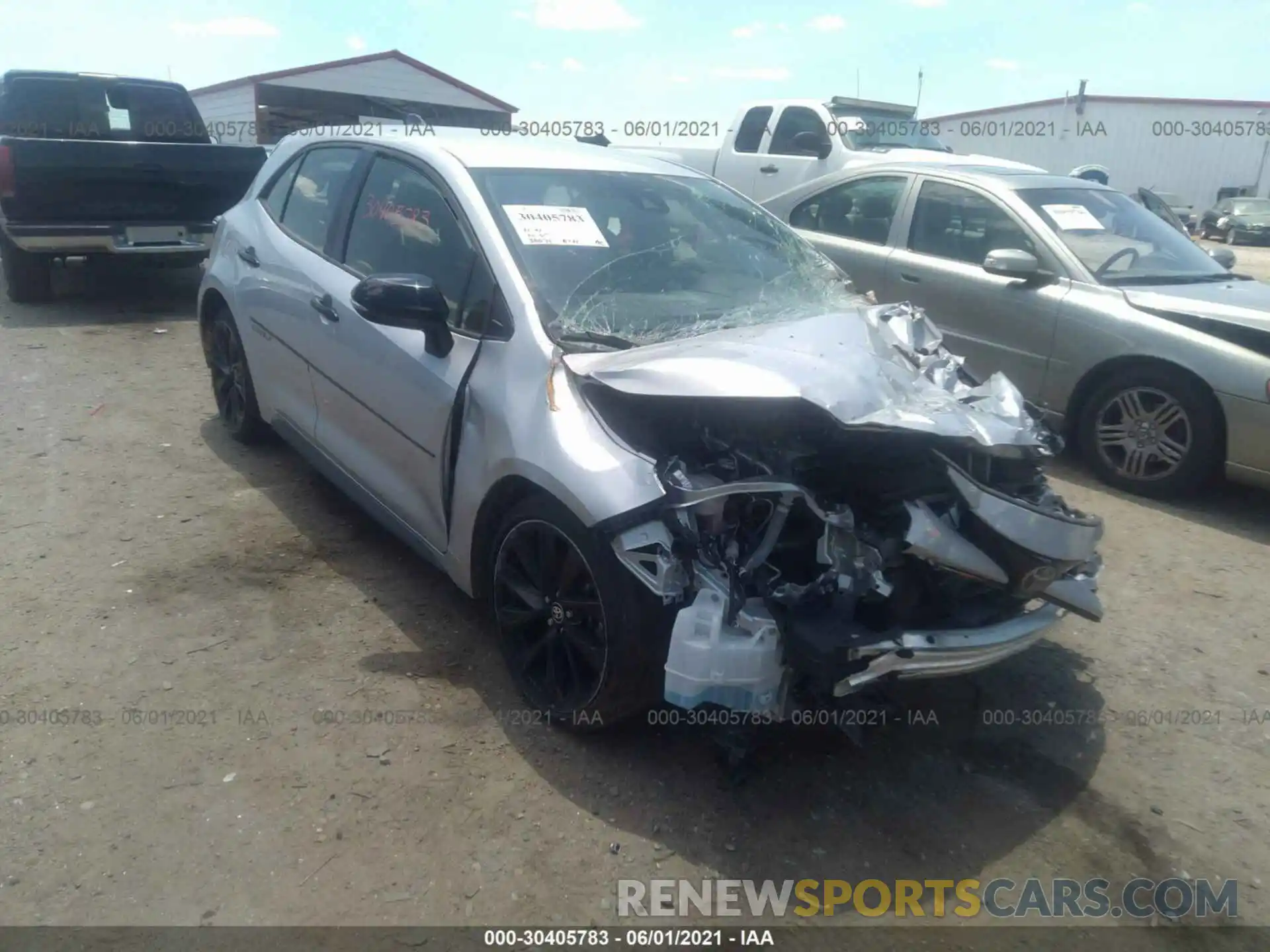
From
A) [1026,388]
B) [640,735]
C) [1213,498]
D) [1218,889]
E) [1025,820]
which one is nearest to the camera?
[1218,889]

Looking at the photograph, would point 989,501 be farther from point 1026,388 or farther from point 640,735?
point 1026,388

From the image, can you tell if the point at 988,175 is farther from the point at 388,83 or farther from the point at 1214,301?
the point at 388,83

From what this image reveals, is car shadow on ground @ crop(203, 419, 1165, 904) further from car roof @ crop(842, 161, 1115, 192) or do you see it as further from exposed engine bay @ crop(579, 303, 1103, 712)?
car roof @ crop(842, 161, 1115, 192)

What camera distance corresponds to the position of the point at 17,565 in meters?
4.16

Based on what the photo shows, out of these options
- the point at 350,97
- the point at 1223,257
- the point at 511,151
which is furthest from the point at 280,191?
the point at 350,97

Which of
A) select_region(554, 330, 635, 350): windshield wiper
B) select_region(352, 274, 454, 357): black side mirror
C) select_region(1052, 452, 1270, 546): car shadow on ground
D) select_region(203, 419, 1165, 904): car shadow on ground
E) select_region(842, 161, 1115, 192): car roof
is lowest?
select_region(203, 419, 1165, 904): car shadow on ground

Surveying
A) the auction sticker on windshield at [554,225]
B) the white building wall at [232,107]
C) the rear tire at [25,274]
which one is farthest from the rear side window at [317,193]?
the white building wall at [232,107]

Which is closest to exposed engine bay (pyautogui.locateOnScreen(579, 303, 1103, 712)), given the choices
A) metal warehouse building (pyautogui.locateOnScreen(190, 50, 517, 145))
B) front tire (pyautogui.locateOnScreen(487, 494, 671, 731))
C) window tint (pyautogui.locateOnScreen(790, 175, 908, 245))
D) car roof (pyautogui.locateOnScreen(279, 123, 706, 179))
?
front tire (pyautogui.locateOnScreen(487, 494, 671, 731))

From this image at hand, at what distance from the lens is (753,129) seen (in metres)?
10.6

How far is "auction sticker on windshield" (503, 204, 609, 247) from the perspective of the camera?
345 centimetres

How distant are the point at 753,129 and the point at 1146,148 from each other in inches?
1254

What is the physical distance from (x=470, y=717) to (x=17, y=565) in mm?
2307

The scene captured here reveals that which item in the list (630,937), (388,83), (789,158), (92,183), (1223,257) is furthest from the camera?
(388,83)

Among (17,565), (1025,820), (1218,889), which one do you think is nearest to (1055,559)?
(1025,820)
